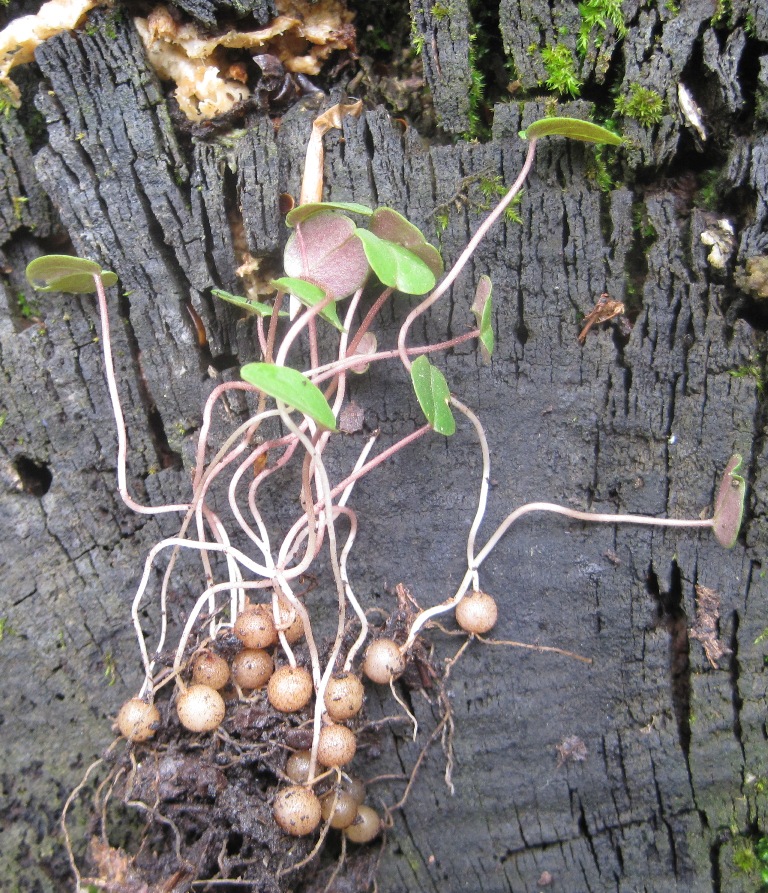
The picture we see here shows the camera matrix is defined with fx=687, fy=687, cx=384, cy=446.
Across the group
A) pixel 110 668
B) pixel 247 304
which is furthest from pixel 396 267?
pixel 110 668

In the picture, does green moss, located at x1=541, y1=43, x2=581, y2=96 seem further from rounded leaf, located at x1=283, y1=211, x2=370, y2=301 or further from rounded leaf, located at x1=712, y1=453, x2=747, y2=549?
rounded leaf, located at x1=712, y1=453, x2=747, y2=549

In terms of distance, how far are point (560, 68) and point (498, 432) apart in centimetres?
98

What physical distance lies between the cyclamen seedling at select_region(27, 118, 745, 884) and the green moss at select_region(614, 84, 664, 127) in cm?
17

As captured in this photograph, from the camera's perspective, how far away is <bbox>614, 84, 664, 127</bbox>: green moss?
5.93ft

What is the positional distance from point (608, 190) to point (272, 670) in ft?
5.09

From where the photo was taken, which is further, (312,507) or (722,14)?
(722,14)

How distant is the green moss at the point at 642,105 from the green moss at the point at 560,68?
0.43 feet

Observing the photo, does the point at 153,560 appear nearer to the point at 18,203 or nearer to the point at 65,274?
the point at 65,274

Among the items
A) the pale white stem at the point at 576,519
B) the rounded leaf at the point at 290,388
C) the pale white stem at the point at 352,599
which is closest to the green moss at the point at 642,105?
the pale white stem at the point at 576,519

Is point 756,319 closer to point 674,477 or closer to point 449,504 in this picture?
point 674,477

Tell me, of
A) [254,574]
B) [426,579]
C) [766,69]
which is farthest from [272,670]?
[766,69]

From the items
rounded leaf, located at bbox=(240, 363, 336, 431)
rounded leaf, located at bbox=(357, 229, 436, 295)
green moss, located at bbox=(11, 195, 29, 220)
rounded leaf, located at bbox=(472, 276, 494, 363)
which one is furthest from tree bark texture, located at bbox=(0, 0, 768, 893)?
rounded leaf, located at bbox=(240, 363, 336, 431)

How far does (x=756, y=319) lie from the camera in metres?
1.81

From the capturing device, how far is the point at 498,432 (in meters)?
1.86
